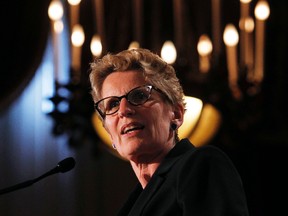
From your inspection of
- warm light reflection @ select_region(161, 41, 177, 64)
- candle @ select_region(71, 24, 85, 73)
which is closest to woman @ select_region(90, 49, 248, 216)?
warm light reflection @ select_region(161, 41, 177, 64)

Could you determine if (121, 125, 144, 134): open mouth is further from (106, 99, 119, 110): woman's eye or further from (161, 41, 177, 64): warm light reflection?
(161, 41, 177, 64): warm light reflection

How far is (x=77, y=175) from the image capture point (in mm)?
4551

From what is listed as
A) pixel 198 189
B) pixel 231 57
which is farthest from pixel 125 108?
pixel 231 57

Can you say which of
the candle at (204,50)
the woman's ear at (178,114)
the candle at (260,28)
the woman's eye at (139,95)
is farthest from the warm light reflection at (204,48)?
the woman's eye at (139,95)

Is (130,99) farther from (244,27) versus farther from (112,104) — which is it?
(244,27)

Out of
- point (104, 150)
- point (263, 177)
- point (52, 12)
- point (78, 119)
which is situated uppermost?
point (52, 12)

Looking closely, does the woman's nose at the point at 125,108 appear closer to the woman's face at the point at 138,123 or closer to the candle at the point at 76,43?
the woman's face at the point at 138,123

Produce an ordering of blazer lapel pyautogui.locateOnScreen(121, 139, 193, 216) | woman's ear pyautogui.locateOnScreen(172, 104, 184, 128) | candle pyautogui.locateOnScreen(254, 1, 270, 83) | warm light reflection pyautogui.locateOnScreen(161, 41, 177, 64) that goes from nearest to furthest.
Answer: blazer lapel pyautogui.locateOnScreen(121, 139, 193, 216) → woman's ear pyautogui.locateOnScreen(172, 104, 184, 128) → warm light reflection pyautogui.locateOnScreen(161, 41, 177, 64) → candle pyautogui.locateOnScreen(254, 1, 270, 83)

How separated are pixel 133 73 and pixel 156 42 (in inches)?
110

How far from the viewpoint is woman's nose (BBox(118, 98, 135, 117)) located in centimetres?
179

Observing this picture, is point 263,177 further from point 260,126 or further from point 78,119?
point 78,119

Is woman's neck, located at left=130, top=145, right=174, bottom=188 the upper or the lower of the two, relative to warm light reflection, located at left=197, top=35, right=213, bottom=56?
lower

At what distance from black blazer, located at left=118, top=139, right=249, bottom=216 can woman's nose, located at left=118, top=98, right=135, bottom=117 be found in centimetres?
18

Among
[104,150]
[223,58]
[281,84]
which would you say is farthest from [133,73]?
[281,84]
